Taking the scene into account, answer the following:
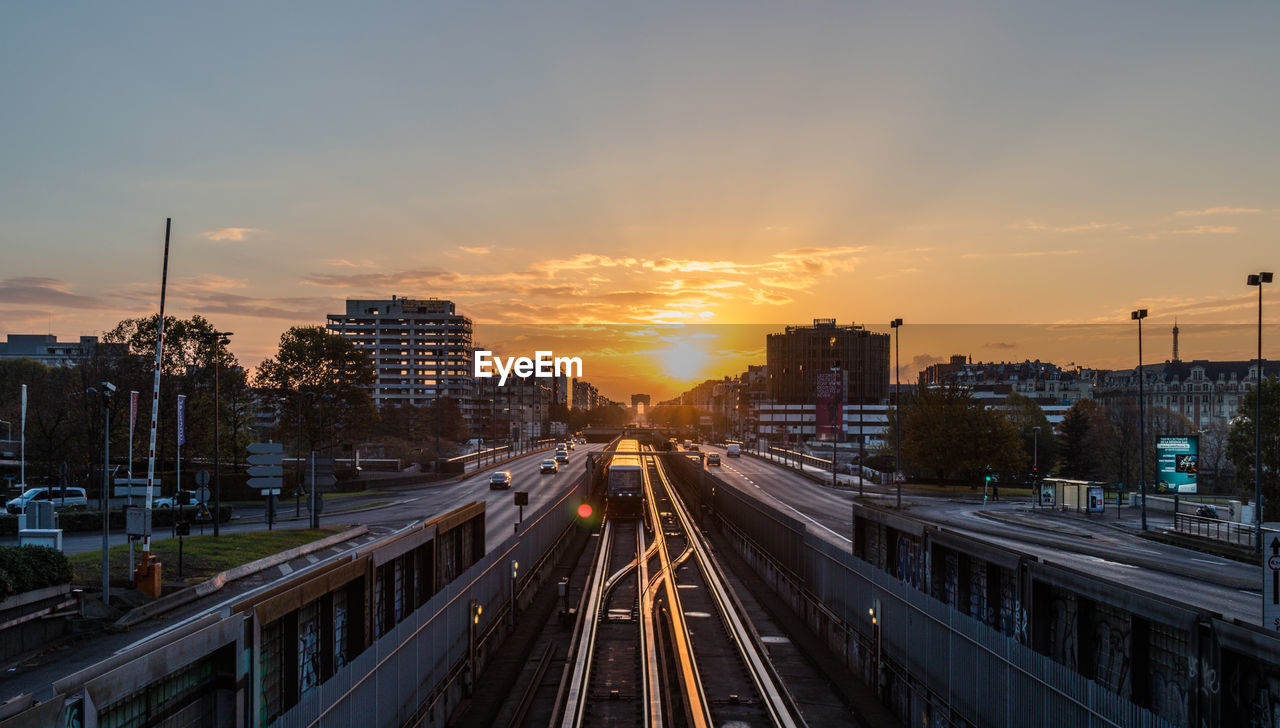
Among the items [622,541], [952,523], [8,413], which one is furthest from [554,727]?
[8,413]

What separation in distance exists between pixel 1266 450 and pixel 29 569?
6636 cm

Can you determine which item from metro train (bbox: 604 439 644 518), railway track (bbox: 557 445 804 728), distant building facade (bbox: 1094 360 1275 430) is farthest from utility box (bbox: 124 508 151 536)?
distant building facade (bbox: 1094 360 1275 430)

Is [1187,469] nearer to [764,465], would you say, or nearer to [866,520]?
[866,520]

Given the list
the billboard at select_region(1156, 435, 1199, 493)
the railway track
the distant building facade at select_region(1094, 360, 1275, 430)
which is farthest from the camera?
the distant building facade at select_region(1094, 360, 1275, 430)

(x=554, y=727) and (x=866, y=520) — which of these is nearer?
(x=554, y=727)

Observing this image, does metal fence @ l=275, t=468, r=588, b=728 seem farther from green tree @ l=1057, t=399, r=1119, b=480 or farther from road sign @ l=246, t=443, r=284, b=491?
green tree @ l=1057, t=399, r=1119, b=480

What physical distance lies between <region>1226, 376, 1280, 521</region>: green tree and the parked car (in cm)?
7200

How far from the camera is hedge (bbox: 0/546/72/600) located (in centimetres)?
2128

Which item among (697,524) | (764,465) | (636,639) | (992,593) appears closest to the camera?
(992,593)

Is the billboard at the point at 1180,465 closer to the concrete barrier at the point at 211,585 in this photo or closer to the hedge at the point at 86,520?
the concrete barrier at the point at 211,585

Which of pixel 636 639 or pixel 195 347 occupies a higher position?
pixel 195 347

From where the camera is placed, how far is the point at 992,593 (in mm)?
17812

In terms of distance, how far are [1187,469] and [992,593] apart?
43597 millimetres

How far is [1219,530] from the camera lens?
4803cm
